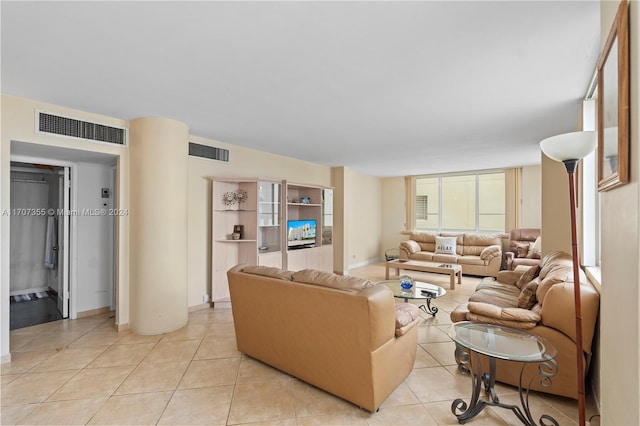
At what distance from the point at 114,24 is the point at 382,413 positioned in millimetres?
3048

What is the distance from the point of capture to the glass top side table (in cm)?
192

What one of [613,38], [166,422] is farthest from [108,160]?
[613,38]

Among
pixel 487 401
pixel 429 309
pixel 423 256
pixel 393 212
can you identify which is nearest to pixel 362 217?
pixel 393 212

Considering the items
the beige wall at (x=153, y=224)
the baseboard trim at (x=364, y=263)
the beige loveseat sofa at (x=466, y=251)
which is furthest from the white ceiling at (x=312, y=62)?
the baseboard trim at (x=364, y=263)

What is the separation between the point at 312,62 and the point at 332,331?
1.97 metres

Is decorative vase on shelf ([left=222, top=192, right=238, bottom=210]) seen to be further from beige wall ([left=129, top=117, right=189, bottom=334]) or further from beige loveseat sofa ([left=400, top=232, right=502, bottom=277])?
beige loveseat sofa ([left=400, top=232, right=502, bottom=277])

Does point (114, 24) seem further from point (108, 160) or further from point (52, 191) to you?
point (52, 191)

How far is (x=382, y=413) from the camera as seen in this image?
2137 millimetres

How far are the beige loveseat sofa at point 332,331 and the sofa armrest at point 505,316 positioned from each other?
488mm

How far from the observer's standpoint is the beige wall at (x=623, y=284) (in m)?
1.03

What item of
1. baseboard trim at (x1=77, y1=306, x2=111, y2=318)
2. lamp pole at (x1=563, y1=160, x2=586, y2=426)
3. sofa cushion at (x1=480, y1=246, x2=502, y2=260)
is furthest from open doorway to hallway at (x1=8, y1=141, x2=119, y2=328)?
sofa cushion at (x1=480, y1=246, x2=502, y2=260)

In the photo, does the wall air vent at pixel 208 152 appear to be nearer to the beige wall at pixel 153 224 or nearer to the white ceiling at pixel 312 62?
the white ceiling at pixel 312 62

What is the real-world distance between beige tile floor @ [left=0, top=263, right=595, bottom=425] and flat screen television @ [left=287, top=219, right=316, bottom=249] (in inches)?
88.5

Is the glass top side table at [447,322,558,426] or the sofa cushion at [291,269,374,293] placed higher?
the sofa cushion at [291,269,374,293]
